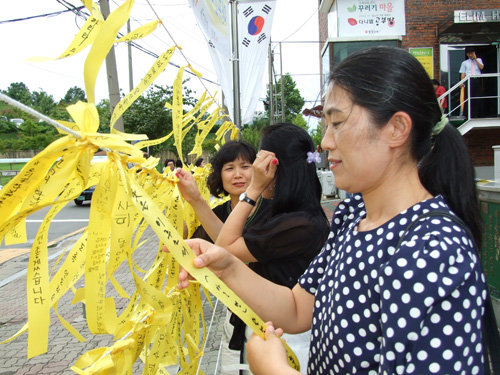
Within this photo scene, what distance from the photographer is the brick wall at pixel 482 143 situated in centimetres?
1174

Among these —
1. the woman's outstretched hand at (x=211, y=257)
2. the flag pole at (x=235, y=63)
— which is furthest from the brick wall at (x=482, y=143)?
the woman's outstretched hand at (x=211, y=257)

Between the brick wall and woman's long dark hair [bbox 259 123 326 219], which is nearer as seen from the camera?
woman's long dark hair [bbox 259 123 326 219]

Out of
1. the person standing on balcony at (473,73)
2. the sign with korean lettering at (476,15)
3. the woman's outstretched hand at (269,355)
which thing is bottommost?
the woman's outstretched hand at (269,355)

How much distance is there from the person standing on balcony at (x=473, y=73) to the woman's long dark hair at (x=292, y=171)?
10.7 m

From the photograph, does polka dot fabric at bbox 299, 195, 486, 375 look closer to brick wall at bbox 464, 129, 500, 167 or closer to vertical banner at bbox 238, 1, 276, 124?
vertical banner at bbox 238, 1, 276, 124

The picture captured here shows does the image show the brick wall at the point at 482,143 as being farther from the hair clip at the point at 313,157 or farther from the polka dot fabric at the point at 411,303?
the polka dot fabric at the point at 411,303

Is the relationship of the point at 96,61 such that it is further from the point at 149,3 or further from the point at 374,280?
the point at 149,3

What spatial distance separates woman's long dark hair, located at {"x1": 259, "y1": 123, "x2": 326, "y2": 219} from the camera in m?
1.88

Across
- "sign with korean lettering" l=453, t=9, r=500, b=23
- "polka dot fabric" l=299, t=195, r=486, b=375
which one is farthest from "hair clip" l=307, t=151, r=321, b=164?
"sign with korean lettering" l=453, t=9, r=500, b=23

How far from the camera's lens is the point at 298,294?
4.61 ft

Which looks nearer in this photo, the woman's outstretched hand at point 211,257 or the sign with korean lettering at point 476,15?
the woman's outstretched hand at point 211,257

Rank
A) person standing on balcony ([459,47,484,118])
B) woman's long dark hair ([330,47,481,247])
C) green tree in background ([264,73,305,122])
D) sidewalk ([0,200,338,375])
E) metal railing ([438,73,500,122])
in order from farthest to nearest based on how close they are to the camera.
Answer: green tree in background ([264,73,305,122]) < person standing on balcony ([459,47,484,118]) < metal railing ([438,73,500,122]) < sidewalk ([0,200,338,375]) < woman's long dark hair ([330,47,481,247])

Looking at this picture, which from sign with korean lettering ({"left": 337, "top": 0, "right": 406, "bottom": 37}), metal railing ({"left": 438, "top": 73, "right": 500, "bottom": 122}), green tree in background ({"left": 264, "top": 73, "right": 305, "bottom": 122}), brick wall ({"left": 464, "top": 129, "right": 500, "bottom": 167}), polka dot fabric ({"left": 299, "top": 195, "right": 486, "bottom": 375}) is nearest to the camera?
polka dot fabric ({"left": 299, "top": 195, "right": 486, "bottom": 375})

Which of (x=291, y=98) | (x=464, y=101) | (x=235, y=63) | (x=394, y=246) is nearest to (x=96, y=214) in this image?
(x=394, y=246)
